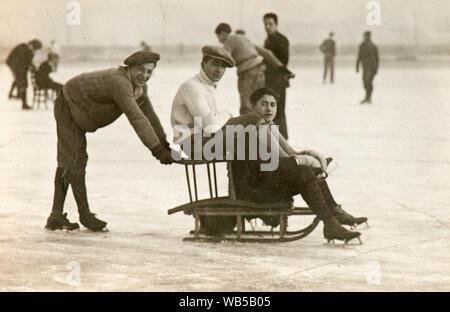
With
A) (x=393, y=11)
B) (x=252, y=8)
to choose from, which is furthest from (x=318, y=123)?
(x=252, y=8)

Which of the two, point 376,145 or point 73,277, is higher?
point 73,277

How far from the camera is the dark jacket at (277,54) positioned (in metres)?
13.5

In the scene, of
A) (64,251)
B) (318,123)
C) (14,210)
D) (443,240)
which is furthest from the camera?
(318,123)

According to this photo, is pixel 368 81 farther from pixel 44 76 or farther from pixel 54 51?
pixel 54 51

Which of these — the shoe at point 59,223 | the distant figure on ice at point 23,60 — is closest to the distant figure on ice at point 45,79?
the distant figure on ice at point 23,60

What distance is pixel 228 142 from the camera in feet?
22.9

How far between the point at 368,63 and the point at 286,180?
1589 centimetres

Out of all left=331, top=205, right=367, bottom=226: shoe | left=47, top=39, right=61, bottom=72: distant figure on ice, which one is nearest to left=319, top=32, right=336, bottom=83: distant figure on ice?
left=47, top=39, right=61, bottom=72: distant figure on ice

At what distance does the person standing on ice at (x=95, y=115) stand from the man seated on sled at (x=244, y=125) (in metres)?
0.28

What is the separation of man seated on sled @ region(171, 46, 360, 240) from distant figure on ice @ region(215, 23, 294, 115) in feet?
20.1

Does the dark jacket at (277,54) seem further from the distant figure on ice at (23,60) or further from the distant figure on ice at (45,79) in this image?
the distant figure on ice at (45,79)
